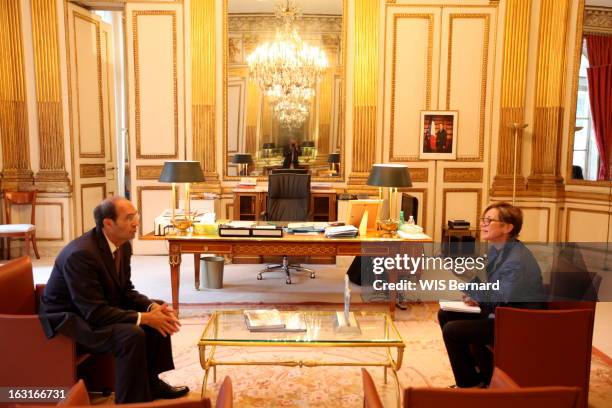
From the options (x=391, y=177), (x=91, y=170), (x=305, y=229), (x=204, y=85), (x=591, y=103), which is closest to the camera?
(x=391, y=177)

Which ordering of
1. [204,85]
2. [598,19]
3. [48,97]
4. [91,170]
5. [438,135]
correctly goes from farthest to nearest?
[91,170]
[438,135]
[204,85]
[48,97]
[598,19]

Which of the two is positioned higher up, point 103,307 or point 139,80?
point 139,80

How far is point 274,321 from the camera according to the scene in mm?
3209

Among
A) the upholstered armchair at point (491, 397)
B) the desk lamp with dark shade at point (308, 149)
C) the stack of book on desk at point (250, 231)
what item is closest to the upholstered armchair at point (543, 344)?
the upholstered armchair at point (491, 397)

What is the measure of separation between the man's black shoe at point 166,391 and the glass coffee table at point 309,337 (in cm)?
21

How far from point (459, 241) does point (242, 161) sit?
3300 millimetres

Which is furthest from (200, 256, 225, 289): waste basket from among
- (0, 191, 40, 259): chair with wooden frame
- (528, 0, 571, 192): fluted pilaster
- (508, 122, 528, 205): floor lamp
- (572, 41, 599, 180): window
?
(572, 41, 599, 180): window

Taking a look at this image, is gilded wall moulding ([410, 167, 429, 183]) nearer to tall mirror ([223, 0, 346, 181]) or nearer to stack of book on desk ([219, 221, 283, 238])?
tall mirror ([223, 0, 346, 181])

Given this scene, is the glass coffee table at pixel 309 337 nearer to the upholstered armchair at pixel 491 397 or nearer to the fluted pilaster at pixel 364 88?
the upholstered armchair at pixel 491 397

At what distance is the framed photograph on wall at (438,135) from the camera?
282 inches

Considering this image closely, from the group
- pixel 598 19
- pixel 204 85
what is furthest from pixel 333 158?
pixel 598 19

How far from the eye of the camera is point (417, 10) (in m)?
6.98

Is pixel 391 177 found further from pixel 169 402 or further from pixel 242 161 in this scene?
pixel 169 402

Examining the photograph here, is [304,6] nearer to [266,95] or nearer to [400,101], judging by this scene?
[266,95]
